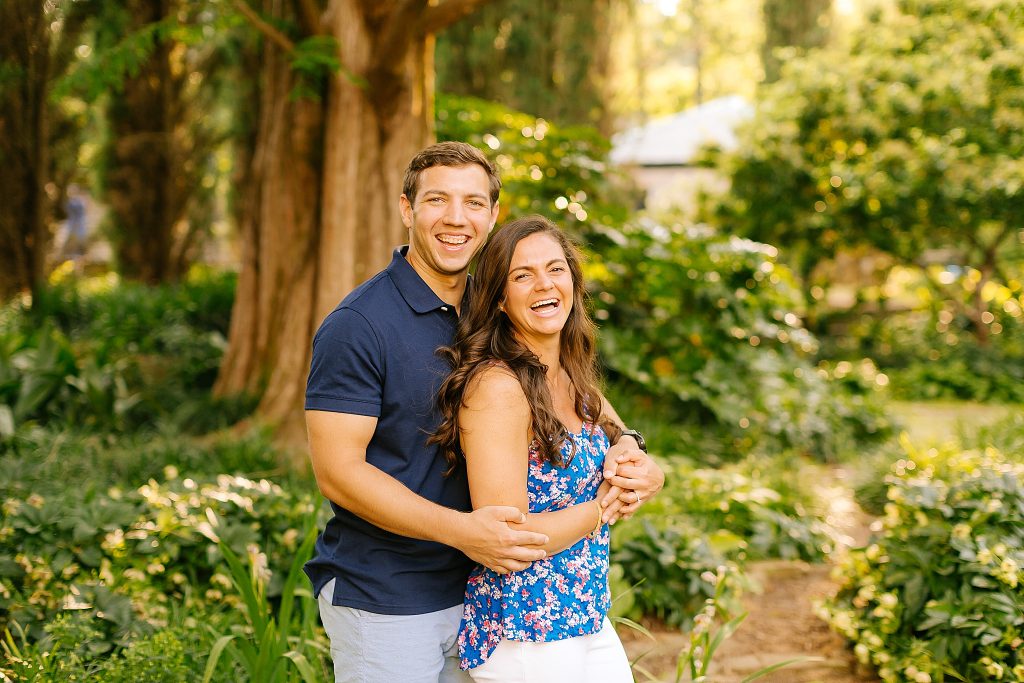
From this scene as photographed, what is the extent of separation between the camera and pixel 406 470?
2086 millimetres

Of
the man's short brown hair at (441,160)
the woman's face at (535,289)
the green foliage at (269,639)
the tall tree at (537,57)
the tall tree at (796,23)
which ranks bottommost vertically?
the green foliage at (269,639)

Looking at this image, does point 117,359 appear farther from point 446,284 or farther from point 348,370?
point 348,370

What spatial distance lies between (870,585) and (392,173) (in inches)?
138

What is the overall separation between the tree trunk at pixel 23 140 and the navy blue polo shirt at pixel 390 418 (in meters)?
7.26

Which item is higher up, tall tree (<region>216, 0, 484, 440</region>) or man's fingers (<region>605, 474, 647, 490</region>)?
tall tree (<region>216, 0, 484, 440</region>)

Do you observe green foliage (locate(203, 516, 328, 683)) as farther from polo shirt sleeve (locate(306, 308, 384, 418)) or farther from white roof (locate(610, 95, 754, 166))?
white roof (locate(610, 95, 754, 166))

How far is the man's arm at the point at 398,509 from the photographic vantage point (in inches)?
75.0

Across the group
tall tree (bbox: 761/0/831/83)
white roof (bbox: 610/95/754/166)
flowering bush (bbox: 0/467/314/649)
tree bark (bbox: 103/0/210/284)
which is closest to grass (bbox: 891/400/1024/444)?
flowering bush (bbox: 0/467/314/649)

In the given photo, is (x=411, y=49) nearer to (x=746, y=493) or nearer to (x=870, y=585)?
(x=746, y=493)

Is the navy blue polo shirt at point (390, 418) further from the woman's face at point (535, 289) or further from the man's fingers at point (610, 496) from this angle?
the man's fingers at point (610, 496)

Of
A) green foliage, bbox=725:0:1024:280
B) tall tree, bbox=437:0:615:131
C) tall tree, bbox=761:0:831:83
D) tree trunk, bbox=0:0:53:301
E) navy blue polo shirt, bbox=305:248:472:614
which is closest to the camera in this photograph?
navy blue polo shirt, bbox=305:248:472:614

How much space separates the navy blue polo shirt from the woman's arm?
138mm

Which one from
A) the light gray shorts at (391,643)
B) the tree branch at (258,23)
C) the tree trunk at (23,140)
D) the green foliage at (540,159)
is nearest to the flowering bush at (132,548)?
the light gray shorts at (391,643)

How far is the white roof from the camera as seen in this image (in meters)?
16.3
